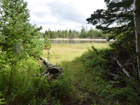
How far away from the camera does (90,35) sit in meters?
87.6

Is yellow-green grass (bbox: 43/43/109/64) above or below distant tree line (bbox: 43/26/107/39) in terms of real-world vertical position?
below

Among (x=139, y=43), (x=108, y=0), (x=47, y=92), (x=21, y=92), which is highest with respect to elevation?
(x=108, y=0)

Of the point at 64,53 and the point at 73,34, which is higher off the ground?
the point at 73,34

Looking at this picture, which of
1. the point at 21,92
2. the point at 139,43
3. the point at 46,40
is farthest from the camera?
the point at 46,40

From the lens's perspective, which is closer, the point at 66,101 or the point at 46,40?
the point at 66,101

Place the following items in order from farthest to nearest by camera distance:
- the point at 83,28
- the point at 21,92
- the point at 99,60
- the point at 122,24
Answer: the point at 83,28 → the point at 99,60 → the point at 122,24 → the point at 21,92

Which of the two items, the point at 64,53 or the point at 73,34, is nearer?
the point at 64,53

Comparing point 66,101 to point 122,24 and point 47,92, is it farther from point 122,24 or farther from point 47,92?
point 122,24

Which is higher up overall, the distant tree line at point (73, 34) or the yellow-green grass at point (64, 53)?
the distant tree line at point (73, 34)

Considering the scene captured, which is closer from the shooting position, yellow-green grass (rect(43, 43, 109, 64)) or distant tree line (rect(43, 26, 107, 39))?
yellow-green grass (rect(43, 43, 109, 64))

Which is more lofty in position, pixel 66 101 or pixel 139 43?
pixel 139 43

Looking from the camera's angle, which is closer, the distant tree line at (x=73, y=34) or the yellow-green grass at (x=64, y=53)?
the yellow-green grass at (x=64, y=53)

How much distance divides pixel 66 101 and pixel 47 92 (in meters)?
0.79

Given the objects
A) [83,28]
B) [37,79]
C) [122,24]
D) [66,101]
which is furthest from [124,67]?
[83,28]
